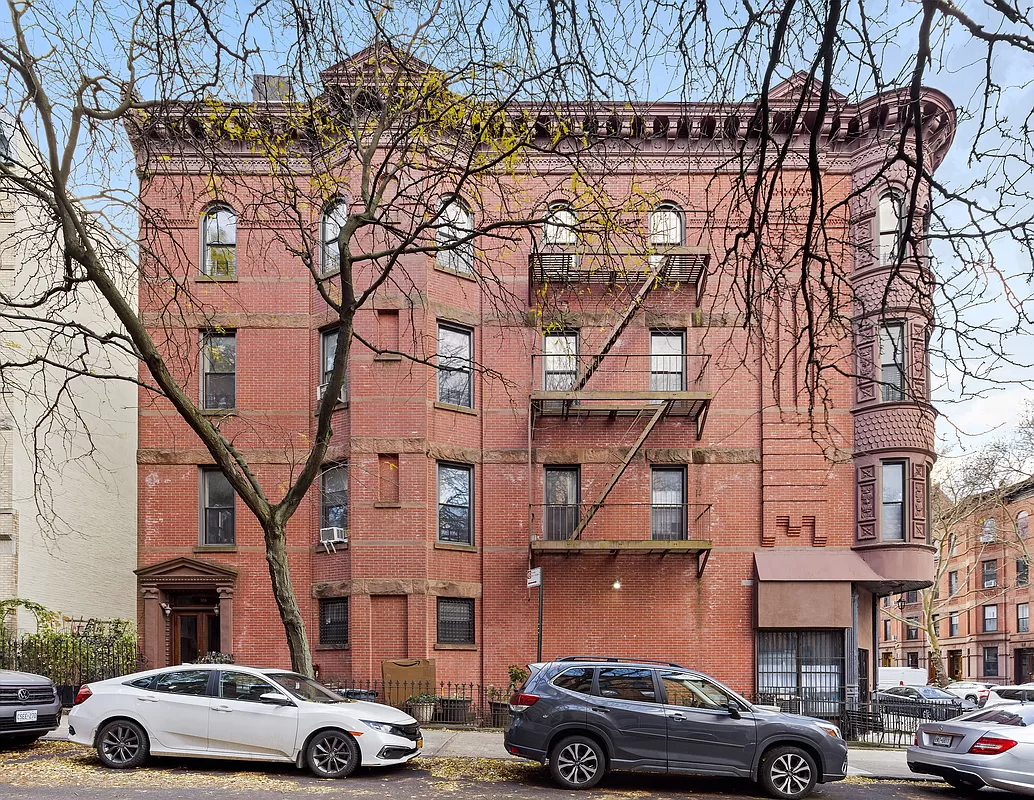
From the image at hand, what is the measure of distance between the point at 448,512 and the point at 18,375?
11307 mm

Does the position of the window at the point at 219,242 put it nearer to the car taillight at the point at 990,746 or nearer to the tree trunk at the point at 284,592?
the tree trunk at the point at 284,592

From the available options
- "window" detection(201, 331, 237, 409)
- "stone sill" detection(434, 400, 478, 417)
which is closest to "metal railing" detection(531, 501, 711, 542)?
"stone sill" detection(434, 400, 478, 417)

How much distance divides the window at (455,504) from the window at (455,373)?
5.14 ft

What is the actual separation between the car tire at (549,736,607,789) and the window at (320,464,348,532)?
10355 millimetres

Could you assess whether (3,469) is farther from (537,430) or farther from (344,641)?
(537,430)

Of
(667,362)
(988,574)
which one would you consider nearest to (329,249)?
(667,362)

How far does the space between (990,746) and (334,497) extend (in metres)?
14.1

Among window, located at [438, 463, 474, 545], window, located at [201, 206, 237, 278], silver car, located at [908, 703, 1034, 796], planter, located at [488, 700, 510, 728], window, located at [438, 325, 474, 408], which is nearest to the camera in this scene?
silver car, located at [908, 703, 1034, 796]

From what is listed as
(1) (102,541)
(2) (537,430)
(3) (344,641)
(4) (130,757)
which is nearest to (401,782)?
(4) (130,757)

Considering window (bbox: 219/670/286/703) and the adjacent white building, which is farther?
the adjacent white building

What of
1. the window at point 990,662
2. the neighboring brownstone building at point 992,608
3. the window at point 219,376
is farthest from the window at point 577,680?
the window at point 990,662

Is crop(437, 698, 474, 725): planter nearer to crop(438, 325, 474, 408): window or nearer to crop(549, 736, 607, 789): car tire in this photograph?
crop(438, 325, 474, 408): window

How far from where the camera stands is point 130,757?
41.1ft

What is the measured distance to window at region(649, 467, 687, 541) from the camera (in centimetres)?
2209
